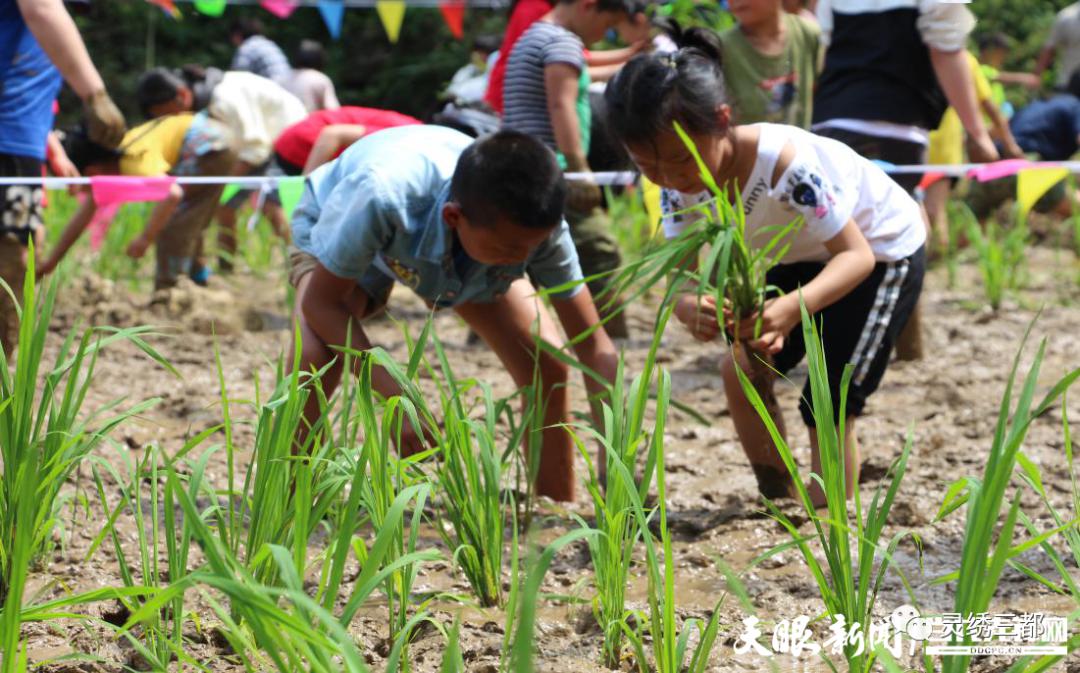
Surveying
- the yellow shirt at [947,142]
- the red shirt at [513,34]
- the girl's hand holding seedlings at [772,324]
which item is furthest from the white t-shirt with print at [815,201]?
the yellow shirt at [947,142]

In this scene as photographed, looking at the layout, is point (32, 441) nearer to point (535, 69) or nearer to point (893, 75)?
point (535, 69)

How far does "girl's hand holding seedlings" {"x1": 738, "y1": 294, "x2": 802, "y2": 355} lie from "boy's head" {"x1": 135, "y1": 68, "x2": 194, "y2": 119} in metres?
4.19

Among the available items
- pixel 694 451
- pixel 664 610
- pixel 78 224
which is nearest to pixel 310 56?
pixel 78 224

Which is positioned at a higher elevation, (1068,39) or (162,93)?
(1068,39)

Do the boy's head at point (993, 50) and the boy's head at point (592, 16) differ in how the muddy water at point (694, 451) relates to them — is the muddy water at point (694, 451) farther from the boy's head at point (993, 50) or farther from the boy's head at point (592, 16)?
the boy's head at point (993, 50)

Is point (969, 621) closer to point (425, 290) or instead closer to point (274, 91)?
point (425, 290)

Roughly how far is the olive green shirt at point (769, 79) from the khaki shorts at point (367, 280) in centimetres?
153

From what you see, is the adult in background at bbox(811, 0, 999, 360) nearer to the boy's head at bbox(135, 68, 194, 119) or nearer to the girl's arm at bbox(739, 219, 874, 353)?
the girl's arm at bbox(739, 219, 874, 353)

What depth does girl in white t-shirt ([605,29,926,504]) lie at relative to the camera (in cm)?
225

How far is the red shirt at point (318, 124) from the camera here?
179 inches

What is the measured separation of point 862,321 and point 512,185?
85cm

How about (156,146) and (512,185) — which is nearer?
(512,185)

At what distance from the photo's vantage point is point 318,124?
4770mm

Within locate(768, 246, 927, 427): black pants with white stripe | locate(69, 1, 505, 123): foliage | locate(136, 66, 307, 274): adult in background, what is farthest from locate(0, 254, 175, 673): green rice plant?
locate(69, 1, 505, 123): foliage
